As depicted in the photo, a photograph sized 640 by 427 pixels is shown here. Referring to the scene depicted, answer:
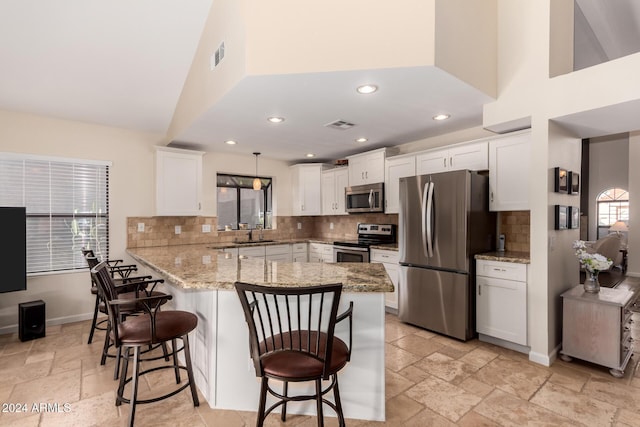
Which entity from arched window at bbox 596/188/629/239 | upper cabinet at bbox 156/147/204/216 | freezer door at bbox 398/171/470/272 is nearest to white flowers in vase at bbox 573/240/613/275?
freezer door at bbox 398/171/470/272

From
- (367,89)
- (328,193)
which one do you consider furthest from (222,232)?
(367,89)

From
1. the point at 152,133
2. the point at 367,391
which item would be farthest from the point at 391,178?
the point at 152,133

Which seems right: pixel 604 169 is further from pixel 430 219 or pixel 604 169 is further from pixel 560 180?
pixel 430 219

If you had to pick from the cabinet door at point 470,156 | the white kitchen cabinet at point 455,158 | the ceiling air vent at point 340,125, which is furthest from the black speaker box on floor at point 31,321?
the cabinet door at point 470,156

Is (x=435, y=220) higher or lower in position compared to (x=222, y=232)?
higher

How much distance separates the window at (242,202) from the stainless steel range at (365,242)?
1.71 meters

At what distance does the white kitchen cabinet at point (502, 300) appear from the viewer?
310cm

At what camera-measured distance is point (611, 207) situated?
30.9ft

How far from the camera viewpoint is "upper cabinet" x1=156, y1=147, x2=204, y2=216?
441cm

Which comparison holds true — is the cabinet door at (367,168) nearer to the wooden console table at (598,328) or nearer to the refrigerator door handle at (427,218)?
the refrigerator door handle at (427,218)

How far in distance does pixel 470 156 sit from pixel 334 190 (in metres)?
2.37

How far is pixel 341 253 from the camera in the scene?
16.4ft

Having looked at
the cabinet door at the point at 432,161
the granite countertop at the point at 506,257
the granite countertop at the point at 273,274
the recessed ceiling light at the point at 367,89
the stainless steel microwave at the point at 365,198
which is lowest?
the granite countertop at the point at 506,257

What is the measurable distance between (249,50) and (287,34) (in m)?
0.30
